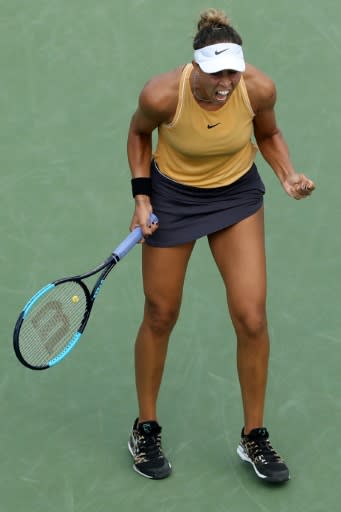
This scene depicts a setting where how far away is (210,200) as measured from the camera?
582 centimetres

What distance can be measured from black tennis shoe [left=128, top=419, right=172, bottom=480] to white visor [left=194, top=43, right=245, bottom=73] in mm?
1570

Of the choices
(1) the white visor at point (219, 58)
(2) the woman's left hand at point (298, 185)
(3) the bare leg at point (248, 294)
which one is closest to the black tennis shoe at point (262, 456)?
(3) the bare leg at point (248, 294)

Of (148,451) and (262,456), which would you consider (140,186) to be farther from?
(262,456)

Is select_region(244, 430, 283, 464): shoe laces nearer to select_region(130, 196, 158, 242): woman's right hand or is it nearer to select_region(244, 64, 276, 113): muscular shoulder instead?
select_region(130, 196, 158, 242): woman's right hand

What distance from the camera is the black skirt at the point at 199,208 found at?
228 inches

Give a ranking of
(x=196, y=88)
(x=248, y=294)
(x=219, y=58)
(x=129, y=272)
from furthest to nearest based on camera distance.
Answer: (x=129, y=272) → (x=248, y=294) → (x=196, y=88) → (x=219, y=58)

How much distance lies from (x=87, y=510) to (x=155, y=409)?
0.61 meters

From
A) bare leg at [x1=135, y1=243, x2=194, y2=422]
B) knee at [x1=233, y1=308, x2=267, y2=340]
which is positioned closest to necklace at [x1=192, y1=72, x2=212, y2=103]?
bare leg at [x1=135, y1=243, x2=194, y2=422]

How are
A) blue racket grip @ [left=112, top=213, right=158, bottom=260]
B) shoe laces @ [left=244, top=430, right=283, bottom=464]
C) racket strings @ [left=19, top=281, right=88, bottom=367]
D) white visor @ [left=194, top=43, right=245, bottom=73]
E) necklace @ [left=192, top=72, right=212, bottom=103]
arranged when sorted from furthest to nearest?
shoe laces @ [left=244, top=430, right=283, bottom=464], blue racket grip @ [left=112, top=213, right=158, bottom=260], racket strings @ [left=19, top=281, right=88, bottom=367], necklace @ [left=192, top=72, right=212, bottom=103], white visor @ [left=194, top=43, right=245, bottom=73]

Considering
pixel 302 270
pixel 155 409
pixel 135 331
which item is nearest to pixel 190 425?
pixel 155 409

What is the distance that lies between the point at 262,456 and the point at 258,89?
58.4 inches

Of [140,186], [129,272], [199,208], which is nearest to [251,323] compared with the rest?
[199,208]

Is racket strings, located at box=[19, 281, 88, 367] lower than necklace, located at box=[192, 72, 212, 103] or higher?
lower

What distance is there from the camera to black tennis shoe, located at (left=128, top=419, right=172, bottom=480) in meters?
5.92
